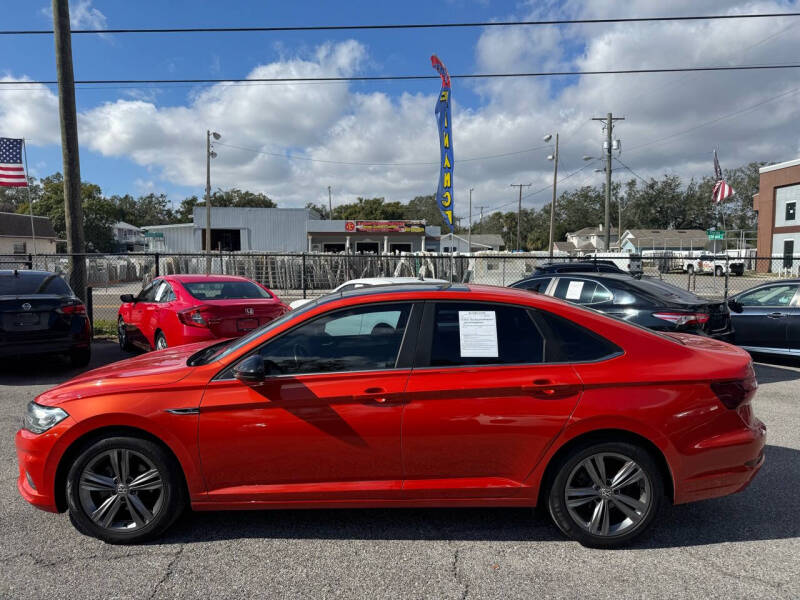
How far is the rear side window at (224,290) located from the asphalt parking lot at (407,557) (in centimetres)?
444

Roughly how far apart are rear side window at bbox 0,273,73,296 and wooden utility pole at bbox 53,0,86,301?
2.72 meters

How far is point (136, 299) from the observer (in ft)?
31.4

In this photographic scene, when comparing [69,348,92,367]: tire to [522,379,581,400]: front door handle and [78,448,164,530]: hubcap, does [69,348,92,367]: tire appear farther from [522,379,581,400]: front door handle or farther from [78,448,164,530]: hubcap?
[522,379,581,400]: front door handle

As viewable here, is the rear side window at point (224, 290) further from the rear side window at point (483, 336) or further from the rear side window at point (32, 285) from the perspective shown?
the rear side window at point (483, 336)

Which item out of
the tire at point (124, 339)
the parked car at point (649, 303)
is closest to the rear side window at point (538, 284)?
the parked car at point (649, 303)

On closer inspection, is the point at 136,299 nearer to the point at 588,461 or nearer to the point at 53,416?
the point at 53,416

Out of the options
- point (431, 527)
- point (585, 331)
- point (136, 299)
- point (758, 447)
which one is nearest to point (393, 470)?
point (431, 527)

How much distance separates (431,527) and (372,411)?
3.21 ft

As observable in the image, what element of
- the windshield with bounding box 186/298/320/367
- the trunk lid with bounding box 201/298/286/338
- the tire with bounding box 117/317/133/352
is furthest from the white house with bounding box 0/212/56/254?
the windshield with bounding box 186/298/320/367

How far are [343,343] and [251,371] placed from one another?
0.59 metres

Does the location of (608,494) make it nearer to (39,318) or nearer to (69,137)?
(39,318)

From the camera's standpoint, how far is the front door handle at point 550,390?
10.8 feet

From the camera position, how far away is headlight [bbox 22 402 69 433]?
338cm

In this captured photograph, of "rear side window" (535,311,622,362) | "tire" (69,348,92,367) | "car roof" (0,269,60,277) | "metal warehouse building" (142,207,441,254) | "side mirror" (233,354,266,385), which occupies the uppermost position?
"metal warehouse building" (142,207,441,254)
